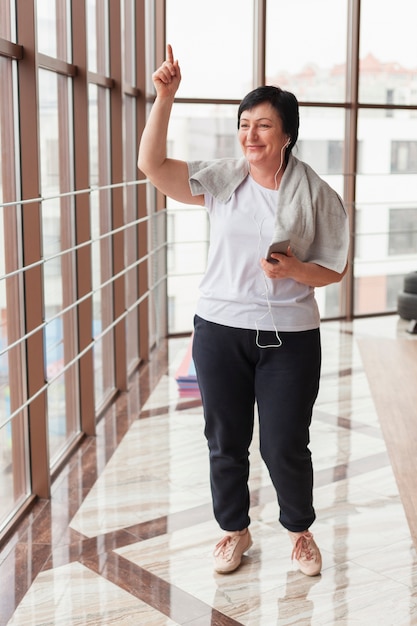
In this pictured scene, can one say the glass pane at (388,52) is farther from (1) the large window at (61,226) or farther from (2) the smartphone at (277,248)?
(2) the smartphone at (277,248)

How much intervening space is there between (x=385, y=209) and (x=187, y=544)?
161 inches

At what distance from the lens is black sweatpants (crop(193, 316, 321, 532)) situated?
2031 mm

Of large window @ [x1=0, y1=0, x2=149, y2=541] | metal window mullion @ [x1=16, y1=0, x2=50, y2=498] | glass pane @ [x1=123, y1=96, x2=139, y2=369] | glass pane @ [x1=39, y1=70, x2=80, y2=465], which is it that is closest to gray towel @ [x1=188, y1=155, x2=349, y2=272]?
large window @ [x1=0, y1=0, x2=149, y2=541]

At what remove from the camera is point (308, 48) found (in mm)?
5566

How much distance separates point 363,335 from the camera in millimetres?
5230

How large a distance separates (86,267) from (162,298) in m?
2.01

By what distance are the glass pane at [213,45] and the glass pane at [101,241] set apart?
5.10 ft

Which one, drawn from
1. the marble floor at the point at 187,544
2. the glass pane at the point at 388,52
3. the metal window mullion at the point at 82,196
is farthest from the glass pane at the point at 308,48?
the marble floor at the point at 187,544

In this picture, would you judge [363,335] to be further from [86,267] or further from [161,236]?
[86,267]

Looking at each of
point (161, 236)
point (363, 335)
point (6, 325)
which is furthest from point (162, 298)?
point (6, 325)

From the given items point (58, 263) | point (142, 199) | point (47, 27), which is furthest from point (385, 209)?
point (47, 27)

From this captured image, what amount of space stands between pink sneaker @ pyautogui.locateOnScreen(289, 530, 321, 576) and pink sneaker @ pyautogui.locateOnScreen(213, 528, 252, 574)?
0.43 feet

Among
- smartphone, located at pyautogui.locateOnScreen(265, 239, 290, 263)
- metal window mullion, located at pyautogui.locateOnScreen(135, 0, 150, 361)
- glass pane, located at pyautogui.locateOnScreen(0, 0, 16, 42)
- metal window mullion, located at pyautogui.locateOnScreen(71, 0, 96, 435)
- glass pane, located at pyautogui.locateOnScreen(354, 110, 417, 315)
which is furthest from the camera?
glass pane, located at pyautogui.locateOnScreen(354, 110, 417, 315)

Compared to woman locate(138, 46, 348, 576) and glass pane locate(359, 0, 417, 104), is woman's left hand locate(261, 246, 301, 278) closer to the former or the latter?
woman locate(138, 46, 348, 576)
